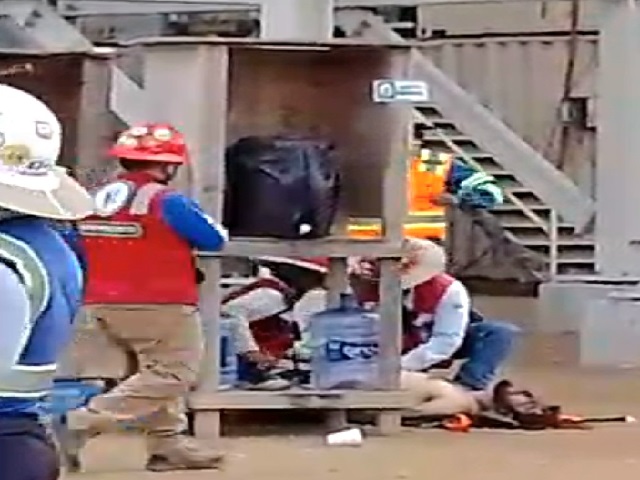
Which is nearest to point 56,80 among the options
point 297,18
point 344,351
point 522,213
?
point 344,351

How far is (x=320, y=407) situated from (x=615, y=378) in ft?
13.2

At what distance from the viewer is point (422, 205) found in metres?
11.7

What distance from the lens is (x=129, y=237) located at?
310 inches

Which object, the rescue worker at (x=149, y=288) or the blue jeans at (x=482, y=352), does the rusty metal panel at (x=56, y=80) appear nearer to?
the rescue worker at (x=149, y=288)

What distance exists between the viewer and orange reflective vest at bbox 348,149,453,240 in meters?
9.55

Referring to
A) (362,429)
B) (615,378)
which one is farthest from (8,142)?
(615,378)

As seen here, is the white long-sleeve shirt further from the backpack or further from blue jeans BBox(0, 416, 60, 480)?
blue jeans BBox(0, 416, 60, 480)

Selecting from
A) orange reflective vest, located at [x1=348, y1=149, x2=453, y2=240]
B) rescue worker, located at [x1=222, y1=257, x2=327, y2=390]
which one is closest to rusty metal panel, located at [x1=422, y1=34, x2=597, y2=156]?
orange reflective vest, located at [x1=348, y1=149, x2=453, y2=240]

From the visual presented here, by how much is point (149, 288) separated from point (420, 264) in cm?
198

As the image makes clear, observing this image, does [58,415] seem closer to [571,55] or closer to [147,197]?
[147,197]

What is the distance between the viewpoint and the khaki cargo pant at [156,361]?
7848mm

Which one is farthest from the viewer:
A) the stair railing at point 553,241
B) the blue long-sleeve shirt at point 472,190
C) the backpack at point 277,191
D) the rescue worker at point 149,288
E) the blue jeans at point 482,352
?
the stair railing at point 553,241

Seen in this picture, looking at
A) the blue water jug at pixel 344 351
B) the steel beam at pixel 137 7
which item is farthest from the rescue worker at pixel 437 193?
the steel beam at pixel 137 7

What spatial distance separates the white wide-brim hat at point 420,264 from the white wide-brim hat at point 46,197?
5.36 m
